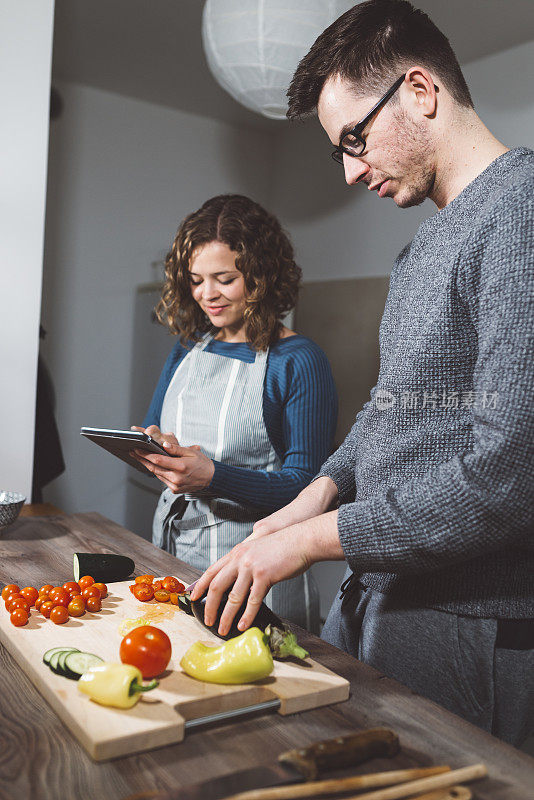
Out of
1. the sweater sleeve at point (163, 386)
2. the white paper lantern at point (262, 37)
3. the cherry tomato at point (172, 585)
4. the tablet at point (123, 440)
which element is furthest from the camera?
the sweater sleeve at point (163, 386)

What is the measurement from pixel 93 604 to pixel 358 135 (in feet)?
2.66

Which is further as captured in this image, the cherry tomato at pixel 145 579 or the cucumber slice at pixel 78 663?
the cherry tomato at pixel 145 579

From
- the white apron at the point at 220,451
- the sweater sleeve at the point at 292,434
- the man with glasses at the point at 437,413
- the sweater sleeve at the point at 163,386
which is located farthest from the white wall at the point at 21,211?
the man with glasses at the point at 437,413

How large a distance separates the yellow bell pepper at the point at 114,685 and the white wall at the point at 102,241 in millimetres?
2976

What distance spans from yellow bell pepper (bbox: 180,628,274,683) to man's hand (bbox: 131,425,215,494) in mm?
Result: 651

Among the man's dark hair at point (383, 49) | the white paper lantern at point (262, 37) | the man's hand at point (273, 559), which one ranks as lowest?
the man's hand at point (273, 559)

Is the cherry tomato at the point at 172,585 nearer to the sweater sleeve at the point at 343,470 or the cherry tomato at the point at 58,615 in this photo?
the cherry tomato at the point at 58,615

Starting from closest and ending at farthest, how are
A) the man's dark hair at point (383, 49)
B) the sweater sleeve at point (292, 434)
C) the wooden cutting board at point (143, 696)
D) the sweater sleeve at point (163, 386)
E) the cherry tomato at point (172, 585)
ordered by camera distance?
the wooden cutting board at point (143, 696), the man's dark hair at point (383, 49), the cherry tomato at point (172, 585), the sweater sleeve at point (292, 434), the sweater sleeve at point (163, 386)

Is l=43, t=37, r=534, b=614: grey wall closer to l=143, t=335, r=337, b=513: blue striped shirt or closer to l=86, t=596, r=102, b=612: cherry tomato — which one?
l=143, t=335, r=337, b=513: blue striped shirt

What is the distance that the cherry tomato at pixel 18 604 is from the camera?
1016 millimetres

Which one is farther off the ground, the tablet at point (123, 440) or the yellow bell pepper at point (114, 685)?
the tablet at point (123, 440)

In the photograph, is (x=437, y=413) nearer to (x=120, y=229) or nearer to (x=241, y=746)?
(x=241, y=746)

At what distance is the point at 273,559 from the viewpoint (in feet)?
2.93

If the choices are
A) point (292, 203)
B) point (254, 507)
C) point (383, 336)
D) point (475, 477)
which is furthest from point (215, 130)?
point (475, 477)
